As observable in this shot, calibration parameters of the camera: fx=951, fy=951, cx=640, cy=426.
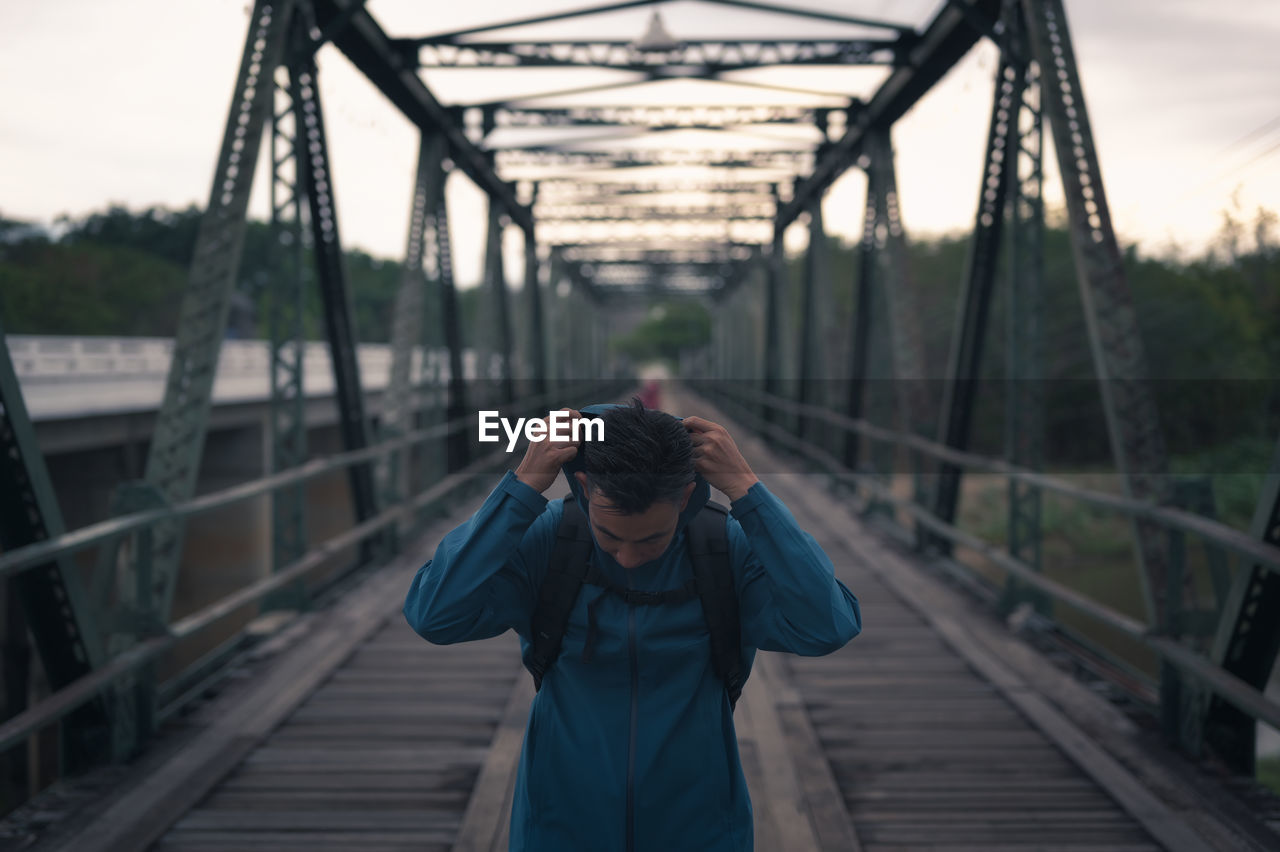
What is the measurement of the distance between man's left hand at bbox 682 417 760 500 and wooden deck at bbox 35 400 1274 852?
6.85 feet

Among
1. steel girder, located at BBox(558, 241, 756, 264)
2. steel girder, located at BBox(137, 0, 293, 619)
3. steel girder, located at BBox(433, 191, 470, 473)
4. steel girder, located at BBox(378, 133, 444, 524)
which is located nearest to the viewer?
steel girder, located at BBox(137, 0, 293, 619)

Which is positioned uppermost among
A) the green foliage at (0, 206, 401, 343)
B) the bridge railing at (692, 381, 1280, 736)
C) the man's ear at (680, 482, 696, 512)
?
the green foliage at (0, 206, 401, 343)

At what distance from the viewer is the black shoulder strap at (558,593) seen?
5.44 ft

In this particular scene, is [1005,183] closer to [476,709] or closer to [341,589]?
[476,709]

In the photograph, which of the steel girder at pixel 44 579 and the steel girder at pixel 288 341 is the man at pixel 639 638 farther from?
the steel girder at pixel 288 341

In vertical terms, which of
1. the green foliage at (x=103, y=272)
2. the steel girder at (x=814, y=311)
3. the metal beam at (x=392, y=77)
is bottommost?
the steel girder at (x=814, y=311)

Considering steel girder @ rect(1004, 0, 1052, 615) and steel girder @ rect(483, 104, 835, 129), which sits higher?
steel girder @ rect(483, 104, 835, 129)

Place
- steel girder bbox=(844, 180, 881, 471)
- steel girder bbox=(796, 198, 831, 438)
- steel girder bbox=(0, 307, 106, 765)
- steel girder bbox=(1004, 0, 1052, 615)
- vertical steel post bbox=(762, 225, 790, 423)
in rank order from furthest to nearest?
vertical steel post bbox=(762, 225, 790, 423), steel girder bbox=(796, 198, 831, 438), steel girder bbox=(844, 180, 881, 471), steel girder bbox=(1004, 0, 1052, 615), steel girder bbox=(0, 307, 106, 765)

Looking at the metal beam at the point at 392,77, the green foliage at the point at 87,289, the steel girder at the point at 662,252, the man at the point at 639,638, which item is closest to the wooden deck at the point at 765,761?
the man at the point at 639,638

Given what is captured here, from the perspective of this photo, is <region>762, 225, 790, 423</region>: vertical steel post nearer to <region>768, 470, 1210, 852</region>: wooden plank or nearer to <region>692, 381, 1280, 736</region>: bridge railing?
<region>768, 470, 1210, 852</region>: wooden plank

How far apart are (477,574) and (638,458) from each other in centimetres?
39

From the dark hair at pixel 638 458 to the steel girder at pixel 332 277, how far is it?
5.61 meters

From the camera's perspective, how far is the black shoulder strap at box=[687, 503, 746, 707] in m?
1.65

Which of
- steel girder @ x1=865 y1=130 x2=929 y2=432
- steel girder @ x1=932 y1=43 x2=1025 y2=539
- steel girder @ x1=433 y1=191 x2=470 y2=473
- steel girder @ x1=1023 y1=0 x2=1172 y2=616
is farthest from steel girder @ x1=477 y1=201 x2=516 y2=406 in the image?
steel girder @ x1=1023 y1=0 x2=1172 y2=616
